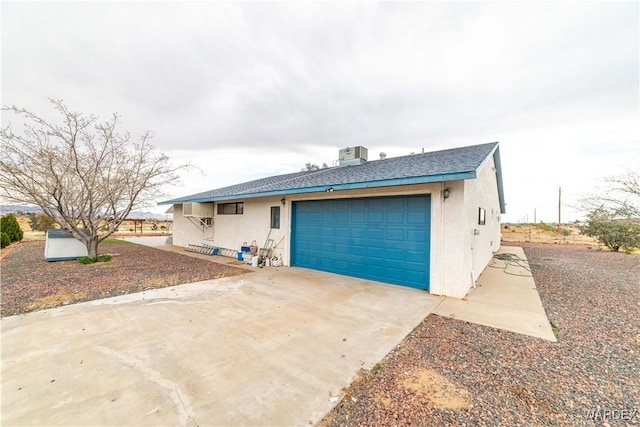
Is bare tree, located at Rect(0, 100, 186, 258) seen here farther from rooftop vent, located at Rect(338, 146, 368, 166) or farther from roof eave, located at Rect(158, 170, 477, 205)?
rooftop vent, located at Rect(338, 146, 368, 166)

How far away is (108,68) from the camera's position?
7.54 m

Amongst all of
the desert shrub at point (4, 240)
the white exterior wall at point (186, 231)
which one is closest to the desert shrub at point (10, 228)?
the desert shrub at point (4, 240)

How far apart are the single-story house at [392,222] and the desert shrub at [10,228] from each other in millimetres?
14434

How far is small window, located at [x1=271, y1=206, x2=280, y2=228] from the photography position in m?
9.37

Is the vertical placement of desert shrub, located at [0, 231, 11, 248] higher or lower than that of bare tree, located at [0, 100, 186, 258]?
lower

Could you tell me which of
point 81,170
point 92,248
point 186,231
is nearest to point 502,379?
point 92,248

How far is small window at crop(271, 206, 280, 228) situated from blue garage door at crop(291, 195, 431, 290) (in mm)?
955

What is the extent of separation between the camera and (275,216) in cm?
946

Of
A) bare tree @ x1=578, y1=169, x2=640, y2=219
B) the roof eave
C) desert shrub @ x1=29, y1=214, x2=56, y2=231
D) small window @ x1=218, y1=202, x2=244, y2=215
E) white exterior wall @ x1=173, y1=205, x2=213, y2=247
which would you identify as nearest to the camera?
the roof eave

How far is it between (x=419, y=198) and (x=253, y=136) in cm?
947

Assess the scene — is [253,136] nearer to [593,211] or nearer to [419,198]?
[419,198]

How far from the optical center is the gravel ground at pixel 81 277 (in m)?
4.97

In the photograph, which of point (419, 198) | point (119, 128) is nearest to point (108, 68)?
point (119, 128)

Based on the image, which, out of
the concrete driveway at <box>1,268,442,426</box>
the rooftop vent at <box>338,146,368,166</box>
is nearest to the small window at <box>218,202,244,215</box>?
the rooftop vent at <box>338,146,368,166</box>
